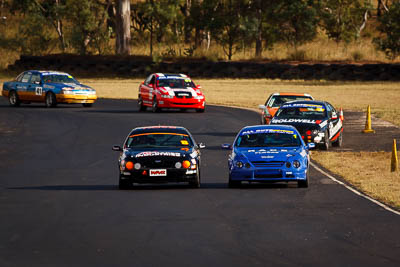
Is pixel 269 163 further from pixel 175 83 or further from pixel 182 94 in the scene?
pixel 175 83

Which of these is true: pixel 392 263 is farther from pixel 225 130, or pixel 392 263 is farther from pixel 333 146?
pixel 225 130

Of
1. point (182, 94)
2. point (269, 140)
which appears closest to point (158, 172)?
point (269, 140)

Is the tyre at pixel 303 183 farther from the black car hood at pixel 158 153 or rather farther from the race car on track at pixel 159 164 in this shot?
the black car hood at pixel 158 153

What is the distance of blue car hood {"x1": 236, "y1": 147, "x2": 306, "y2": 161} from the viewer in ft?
68.4

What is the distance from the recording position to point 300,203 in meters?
18.9

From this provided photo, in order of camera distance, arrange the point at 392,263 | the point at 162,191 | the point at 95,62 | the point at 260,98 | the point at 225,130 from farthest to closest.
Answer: the point at 95,62 < the point at 260,98 < the point at 225,130 < the point at 162,191 < the point at 392,263

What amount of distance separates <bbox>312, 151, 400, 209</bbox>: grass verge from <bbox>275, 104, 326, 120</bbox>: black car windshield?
1.47m

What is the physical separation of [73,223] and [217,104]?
119 ft

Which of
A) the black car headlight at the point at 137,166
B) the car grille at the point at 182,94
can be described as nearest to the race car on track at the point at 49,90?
the car grille at the point at 182,94

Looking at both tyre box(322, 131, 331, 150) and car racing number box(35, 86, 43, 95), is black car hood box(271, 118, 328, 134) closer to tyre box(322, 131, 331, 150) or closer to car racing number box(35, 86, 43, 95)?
tyre box(322, 131, 331, 150)

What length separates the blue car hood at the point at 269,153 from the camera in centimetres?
2086

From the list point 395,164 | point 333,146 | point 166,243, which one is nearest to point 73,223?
point 166,243

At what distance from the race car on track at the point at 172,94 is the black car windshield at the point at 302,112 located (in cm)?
1440

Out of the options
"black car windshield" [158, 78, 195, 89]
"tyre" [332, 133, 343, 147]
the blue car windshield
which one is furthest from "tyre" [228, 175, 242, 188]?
"black car windshield" [158, 78, 195, 89]
